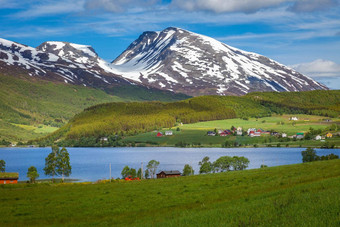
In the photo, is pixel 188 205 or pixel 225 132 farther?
pixel 225 132

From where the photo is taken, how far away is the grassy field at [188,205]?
14836 millimetres

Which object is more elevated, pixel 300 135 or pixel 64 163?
pixel 300 135

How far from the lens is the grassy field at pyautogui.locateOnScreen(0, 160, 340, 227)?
1484cm

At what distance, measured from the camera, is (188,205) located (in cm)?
2305

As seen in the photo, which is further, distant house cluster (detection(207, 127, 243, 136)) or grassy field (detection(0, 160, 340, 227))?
distant house cluster (detection(207, 127, 243, 136))

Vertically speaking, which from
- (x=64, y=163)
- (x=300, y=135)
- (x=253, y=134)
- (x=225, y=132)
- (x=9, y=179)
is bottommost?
(x=9, y=179)

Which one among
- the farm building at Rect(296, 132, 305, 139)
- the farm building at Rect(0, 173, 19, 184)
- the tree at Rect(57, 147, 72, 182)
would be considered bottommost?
the farm building at Rect(0, 173, 19, 184)

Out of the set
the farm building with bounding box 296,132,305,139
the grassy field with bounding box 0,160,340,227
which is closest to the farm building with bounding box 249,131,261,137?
the farm building with bounding box 296,132,305,139

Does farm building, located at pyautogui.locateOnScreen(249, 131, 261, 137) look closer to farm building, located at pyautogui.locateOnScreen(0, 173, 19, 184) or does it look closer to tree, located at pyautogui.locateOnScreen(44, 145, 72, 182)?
tree, located at pyautogui.locateOnScreen(44, 145, 72, 182)

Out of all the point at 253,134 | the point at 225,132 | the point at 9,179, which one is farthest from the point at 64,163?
the point at 225,132

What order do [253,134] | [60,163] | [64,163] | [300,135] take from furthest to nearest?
[253,134] < [300,135] < [64,163] < [60,163]

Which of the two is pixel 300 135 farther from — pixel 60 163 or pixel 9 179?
pixel 9 179

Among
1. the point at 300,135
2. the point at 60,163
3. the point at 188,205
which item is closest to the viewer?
the point at 188,205

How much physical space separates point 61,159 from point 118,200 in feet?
196
